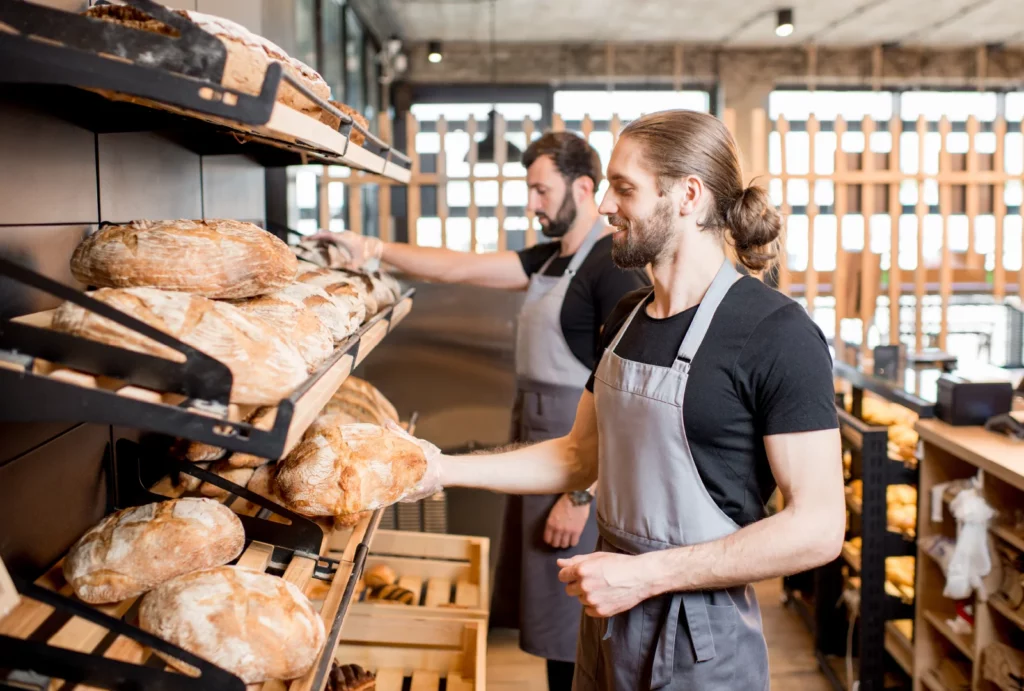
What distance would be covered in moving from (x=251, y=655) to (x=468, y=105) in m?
7.81

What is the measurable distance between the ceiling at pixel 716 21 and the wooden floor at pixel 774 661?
4.62 metres

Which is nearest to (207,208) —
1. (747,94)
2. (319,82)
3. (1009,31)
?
(319,82)

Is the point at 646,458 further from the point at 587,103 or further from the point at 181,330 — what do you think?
the point at 587,103

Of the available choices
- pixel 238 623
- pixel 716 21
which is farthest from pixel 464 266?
pixel 716 21

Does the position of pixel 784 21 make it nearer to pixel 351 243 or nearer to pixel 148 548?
pixel 351 243

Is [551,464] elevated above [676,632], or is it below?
above

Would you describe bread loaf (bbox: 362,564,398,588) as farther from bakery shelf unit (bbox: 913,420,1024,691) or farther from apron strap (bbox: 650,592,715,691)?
bakery shelf unit (bbox: 913,420,1024,691)

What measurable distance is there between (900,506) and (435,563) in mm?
1844

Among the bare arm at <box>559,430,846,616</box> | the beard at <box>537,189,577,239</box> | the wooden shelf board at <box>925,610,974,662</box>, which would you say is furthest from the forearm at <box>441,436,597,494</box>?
the wooden shelf board at <box>925,610,974,662</box>

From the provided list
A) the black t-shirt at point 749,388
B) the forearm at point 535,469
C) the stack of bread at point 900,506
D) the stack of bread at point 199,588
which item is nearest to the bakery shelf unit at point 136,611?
the stack of bread at point 199,588

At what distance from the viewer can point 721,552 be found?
1502 millimetres

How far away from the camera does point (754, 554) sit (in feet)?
4.88

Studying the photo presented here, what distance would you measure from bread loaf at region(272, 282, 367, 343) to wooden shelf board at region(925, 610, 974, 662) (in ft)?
7.44

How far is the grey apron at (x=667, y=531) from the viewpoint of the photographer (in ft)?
5.18
